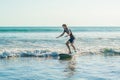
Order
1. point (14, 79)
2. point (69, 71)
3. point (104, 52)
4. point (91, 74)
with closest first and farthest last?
point (14, 79)
point (91, 74)
point (69, 71)
point (104, 52)

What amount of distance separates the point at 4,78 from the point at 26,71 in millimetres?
1850

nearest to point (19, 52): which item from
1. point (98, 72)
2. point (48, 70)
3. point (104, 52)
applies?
point (104, 52)

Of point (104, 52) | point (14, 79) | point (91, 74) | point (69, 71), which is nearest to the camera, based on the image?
point (14, 79)

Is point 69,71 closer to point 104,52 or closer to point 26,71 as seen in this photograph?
point 26,71

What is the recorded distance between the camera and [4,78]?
12133 mm

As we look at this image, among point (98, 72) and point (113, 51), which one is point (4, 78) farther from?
point (113, 51)

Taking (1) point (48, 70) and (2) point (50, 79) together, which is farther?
(1) point (48, 70)

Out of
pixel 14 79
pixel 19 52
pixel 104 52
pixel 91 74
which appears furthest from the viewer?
pixel 104 52

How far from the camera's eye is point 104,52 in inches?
→ 964

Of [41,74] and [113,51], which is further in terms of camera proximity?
[113,51]

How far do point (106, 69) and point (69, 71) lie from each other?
1772 millimetres

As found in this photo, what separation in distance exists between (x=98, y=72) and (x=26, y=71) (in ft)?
10.2

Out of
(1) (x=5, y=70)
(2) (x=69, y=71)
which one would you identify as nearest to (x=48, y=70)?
(2) (x=69, y=71)

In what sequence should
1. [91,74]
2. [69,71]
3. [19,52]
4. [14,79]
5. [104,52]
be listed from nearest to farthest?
[14,79] < [91,74] < [69,71] < [19,52] < [104,52]
